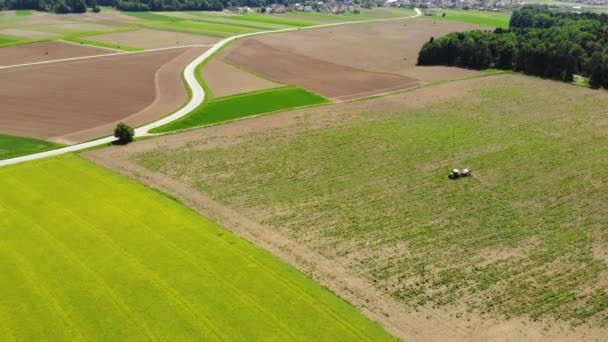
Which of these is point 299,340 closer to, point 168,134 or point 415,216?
point 415,216

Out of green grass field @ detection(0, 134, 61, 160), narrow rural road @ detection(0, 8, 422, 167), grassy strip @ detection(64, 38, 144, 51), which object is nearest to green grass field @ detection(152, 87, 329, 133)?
narrow rural road @ detection(0, 8, 422, 167)

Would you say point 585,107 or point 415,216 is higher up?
point 585,107

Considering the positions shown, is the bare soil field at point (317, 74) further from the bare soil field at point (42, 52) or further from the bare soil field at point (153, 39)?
the bare soil field at point (42, 52)

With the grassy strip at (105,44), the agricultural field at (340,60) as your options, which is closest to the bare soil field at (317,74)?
the agricultural field at (340,60)

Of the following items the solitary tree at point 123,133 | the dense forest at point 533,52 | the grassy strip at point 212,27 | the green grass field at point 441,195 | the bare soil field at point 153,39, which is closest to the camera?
the green grass field at point 441,195

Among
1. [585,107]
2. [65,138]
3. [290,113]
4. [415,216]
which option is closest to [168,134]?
[65,138]
